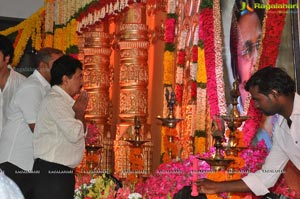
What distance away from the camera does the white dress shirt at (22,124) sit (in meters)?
4.09

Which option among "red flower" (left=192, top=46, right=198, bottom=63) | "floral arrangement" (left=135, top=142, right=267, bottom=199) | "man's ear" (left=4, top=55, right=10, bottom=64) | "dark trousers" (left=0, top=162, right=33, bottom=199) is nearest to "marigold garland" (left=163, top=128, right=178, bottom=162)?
"red flower" (left=192, top=46, right=198, bottom=63)

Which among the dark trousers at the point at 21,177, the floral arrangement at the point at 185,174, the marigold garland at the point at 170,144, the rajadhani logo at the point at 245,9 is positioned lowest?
the marigold garland at the point at 170,144

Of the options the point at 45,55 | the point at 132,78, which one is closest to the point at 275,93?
the point at 45,55

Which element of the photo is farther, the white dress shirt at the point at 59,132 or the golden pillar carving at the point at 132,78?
the golden pillar carving at the point at 132,78

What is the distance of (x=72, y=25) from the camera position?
30.1 feet

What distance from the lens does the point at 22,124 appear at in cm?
418

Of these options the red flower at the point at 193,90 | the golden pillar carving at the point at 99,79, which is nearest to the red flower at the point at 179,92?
the red flower at the point at 193,90

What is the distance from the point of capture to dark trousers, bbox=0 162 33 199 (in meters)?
3.93

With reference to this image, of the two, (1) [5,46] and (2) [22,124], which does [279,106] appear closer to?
(2) [22,124]

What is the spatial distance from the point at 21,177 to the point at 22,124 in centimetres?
35

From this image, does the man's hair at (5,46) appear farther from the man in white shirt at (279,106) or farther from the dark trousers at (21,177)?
the man in white shirt at (279,106)

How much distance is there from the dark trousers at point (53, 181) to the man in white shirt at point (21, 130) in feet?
0.73

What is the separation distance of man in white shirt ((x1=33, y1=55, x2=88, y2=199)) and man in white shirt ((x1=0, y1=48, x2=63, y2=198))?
20 cm

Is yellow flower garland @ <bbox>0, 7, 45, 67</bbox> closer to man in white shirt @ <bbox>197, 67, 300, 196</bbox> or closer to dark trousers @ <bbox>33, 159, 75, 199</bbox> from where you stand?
dark trousers @ <bbox>33, 159, 75, 199</bbox>
